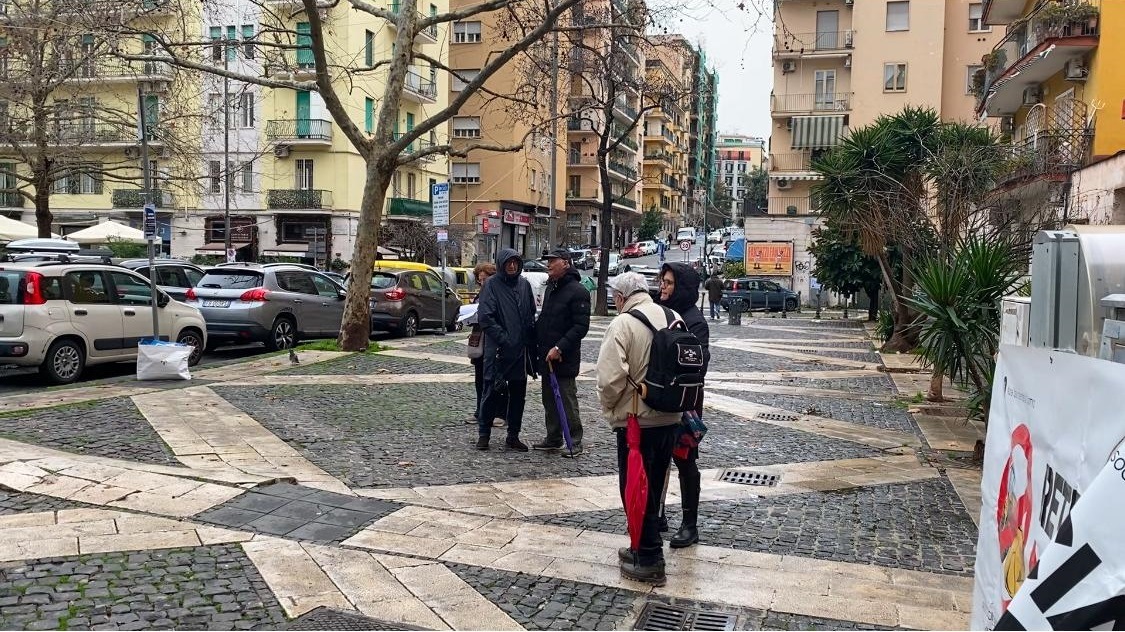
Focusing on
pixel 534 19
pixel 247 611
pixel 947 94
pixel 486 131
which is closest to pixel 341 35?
pixel 486 131

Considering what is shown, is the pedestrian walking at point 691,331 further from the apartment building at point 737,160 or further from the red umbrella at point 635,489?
the apartment building at point 737,160

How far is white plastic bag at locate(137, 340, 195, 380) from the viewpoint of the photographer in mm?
11195

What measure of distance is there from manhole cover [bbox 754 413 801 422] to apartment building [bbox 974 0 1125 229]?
7.14m

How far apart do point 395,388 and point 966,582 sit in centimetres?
771

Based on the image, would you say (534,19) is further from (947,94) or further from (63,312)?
(947,94)

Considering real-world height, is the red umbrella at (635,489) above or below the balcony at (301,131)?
below

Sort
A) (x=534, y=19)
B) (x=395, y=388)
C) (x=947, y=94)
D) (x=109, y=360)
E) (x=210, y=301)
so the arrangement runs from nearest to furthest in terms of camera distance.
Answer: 1. (x=395, y=388)
2. (x=109, y=360)
3. (x=210, y=301)
4. (x=534, y=19)
5. (x=947, y=94)

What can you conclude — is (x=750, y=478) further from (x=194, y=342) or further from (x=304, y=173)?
(x=304, y=173)

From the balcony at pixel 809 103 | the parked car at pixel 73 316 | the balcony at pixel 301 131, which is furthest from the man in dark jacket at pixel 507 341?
the balcony at pixel 809 103

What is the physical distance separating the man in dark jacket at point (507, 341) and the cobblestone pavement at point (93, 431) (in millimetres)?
2687

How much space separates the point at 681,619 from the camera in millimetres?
4609

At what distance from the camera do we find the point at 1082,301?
2568 mm

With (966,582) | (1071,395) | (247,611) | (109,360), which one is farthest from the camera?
(109,360)

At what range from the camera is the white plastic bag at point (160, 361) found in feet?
36.7
